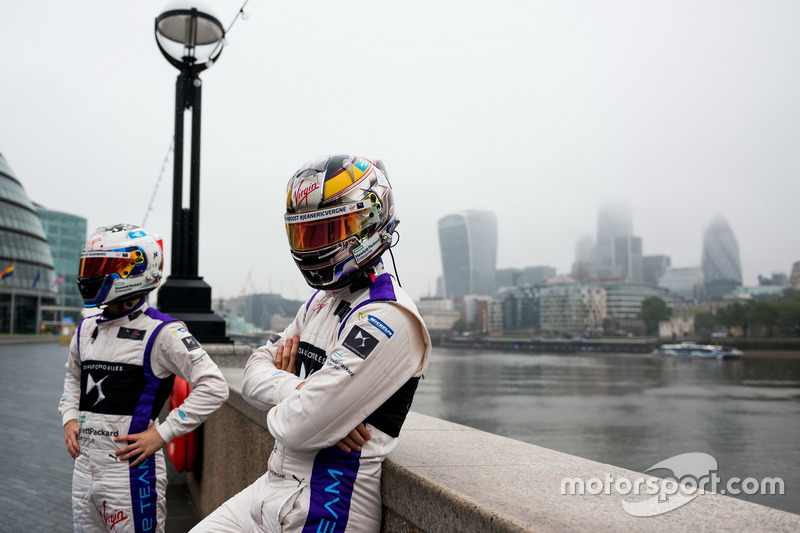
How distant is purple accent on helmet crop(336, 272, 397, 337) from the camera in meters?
1.86

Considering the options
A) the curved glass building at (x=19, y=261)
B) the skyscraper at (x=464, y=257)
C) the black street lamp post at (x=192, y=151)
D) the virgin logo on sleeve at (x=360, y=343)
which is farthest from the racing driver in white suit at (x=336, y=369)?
the skyscraper at (x=464, y=257)

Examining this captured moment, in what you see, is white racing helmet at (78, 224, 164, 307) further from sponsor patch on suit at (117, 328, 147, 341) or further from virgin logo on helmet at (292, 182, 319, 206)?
virgin logo on helmet at (292, 182, 319, 206)

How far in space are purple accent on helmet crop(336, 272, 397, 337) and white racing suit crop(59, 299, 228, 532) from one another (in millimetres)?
1500

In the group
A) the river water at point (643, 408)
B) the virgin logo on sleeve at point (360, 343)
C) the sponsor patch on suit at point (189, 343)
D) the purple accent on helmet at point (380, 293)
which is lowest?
the river water at point (643, 408)

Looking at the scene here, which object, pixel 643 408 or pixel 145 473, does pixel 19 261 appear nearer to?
pixel 643 408

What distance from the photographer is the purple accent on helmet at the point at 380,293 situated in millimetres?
1861

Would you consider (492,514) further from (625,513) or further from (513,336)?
(513,336)

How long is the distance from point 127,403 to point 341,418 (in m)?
1.79

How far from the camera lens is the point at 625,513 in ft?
5.05

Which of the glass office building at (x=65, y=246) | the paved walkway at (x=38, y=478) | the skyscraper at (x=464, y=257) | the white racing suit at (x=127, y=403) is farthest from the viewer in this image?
the skyscraper at (x=464, y=257)

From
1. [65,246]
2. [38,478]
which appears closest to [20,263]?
[65,246]

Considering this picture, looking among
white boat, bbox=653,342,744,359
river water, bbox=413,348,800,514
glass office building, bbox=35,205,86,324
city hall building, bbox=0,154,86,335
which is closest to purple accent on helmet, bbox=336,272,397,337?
river water, bbox=413,348,800,514

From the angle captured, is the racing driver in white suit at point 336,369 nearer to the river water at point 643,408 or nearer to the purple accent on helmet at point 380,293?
the purple accent on helmet at point 380,293

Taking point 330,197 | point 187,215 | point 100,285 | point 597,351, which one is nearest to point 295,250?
point 330,197
